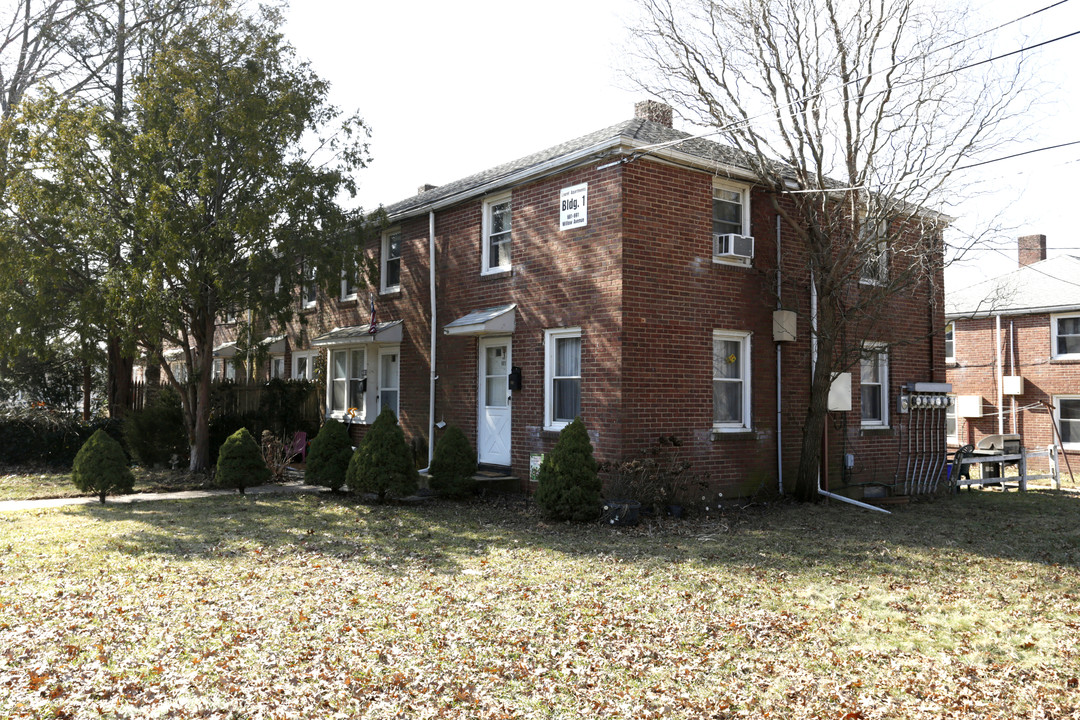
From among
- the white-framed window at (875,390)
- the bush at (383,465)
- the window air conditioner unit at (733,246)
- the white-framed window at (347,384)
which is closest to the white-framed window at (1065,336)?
the white-framed window at (875,390)

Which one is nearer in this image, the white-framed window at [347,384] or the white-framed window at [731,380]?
the white-framed window at [731,380]

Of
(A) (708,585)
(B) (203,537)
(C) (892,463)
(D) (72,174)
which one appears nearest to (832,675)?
(A) (708,585)

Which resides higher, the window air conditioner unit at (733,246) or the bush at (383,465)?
the window air conditioner unit at (733,246)

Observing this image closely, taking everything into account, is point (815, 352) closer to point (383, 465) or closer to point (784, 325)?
point (784, 325)

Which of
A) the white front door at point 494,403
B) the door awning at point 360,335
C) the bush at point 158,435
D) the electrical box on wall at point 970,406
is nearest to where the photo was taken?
the white front door at point 494,403

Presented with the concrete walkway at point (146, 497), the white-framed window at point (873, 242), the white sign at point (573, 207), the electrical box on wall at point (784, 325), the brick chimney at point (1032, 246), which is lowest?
the concrete walkway at point (146, 497)

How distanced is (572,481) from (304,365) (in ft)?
38.7

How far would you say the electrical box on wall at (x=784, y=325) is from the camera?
13.3 m

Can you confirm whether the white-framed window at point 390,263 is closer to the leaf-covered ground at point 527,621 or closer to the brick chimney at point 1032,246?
the leaf-covered ground at point 527,621

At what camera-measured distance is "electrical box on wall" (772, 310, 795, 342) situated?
1326 cm

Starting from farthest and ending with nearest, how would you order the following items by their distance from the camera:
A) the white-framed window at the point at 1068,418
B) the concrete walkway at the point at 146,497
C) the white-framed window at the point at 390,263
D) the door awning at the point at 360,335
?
the white-framed window at the point at 1068,418, the white-framed window at the point at 390,263, the door awning at the point at 360,335, the concrete walkway at the point at 146,497

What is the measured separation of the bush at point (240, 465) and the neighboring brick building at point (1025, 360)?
18919 mm

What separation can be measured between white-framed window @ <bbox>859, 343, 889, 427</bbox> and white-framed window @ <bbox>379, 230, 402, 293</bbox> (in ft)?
31.5

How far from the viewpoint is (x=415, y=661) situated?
5.37 metres
